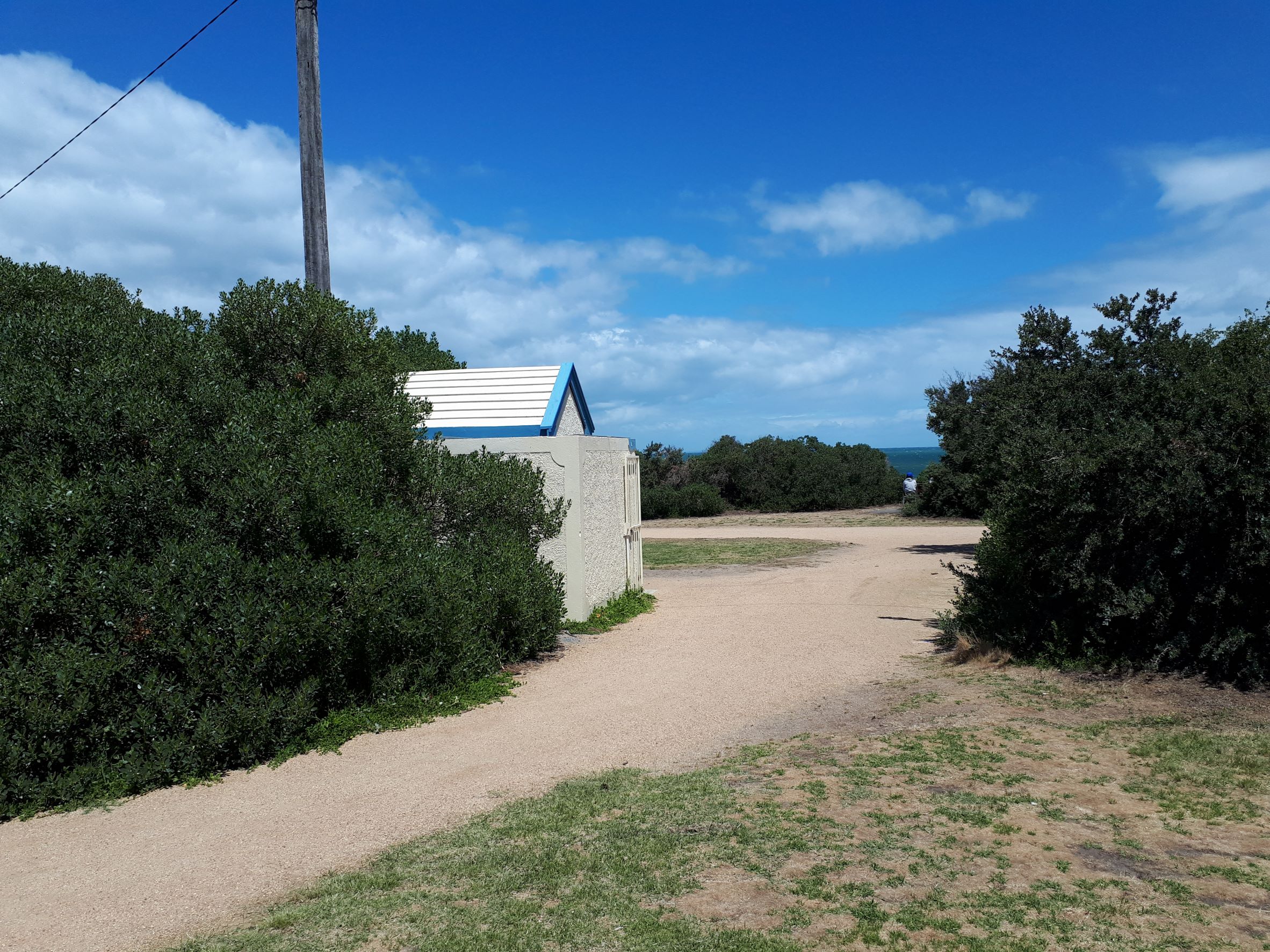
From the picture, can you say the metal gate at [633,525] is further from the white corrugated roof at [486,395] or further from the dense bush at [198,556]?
the dense bush at [198,556]

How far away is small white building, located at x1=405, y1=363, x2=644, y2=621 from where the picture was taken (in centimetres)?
1212

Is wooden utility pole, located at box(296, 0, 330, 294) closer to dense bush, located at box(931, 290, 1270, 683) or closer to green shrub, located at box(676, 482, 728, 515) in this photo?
dense bush, located at box(931, 290, 1270, 683)

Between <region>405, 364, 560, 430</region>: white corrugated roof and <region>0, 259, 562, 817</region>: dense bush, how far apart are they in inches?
118

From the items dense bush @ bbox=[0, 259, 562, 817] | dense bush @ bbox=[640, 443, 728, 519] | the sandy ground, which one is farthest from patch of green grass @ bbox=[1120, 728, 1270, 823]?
dense bush @ bbox=[640, 443, 728, 519]

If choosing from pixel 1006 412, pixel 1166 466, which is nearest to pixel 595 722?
pixel 1166 466

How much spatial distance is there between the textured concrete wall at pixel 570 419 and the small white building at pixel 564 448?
0.06 feet

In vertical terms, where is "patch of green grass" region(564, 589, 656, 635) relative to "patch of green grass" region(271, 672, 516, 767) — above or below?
above

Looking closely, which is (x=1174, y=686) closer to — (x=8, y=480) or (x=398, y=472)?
(x=398, y=472)

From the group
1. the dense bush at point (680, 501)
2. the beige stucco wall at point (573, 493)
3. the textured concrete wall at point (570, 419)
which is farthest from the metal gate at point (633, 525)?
the dense bush at point (680, 501)

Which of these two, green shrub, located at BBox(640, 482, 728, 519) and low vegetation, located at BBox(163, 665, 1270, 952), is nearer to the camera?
low vegetation, located at BBox(163, 665, 1270, 952)

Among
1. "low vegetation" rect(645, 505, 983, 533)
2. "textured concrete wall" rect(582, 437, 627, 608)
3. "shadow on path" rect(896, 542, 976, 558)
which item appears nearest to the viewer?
"textured concrete wall" rect(582, 437, 627, 608)

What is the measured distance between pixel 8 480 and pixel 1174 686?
9.50 meters

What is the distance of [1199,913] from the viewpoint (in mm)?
4156

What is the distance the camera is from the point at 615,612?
43.3 feet
